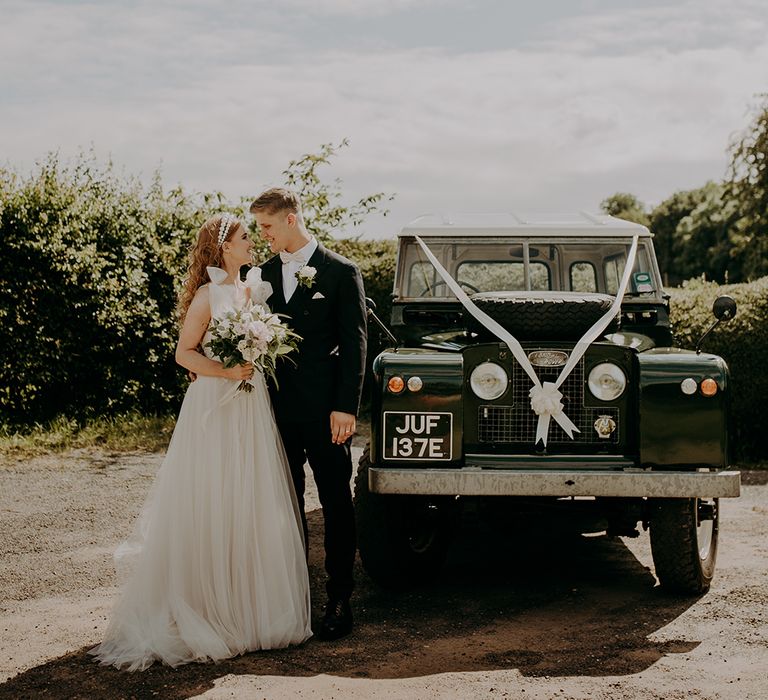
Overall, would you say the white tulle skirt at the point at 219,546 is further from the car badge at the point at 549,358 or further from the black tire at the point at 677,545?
the black tire at the point at 677,545

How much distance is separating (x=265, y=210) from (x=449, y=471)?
1576mm

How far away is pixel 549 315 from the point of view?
5.49 metres

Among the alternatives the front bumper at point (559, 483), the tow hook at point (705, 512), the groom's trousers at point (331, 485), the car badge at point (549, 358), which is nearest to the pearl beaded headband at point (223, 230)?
the groom's trousers at point (331, 485)

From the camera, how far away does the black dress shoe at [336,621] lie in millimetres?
4762

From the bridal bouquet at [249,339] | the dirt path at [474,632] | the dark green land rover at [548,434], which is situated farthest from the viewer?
the dark green land rover at [548,434]

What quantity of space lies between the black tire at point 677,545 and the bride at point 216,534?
6.29 feet

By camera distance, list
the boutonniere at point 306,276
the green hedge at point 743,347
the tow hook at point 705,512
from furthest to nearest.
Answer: the green hedge at point 743,347 → the tow hook at point 705,512 → the boutonniere at point 306,276

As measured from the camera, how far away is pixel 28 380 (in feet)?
35.4

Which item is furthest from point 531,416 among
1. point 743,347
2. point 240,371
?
point 743,347

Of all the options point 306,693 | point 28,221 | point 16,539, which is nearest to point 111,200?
point 28,221

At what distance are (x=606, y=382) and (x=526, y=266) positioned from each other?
1527 mm

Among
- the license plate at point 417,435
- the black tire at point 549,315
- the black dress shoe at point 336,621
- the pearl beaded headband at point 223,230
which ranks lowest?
the black dress shoe at point 336,621

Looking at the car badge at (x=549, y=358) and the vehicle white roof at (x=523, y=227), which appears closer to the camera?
the car badge at (x=549, y=358)

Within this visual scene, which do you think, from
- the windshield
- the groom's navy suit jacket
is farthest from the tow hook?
the groom's navy suit jacket
